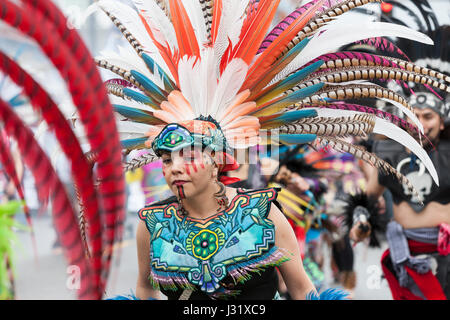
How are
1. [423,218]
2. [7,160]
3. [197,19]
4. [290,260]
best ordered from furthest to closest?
[423,218]
[197,19]
[290,260]
[7,160]

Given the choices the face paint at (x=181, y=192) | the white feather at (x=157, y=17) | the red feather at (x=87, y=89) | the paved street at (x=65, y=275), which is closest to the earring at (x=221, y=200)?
the face paint at (x=181, y=192)

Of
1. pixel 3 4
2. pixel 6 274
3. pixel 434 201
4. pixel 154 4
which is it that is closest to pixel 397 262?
pixel 434 201

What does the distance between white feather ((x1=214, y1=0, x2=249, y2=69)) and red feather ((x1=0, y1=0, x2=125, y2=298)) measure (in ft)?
3.27

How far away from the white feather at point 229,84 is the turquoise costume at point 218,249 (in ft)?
1.25

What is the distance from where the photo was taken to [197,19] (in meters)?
2.02

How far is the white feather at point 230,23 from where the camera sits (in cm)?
195

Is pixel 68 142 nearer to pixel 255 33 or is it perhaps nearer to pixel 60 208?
pixel 60 208

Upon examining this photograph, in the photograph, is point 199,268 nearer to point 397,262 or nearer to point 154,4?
point 154,4

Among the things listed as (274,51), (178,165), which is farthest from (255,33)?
(178,165)

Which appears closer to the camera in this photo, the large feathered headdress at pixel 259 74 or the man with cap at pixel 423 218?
the large feathered headdress at pixel 259 74

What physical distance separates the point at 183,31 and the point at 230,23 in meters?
0.19

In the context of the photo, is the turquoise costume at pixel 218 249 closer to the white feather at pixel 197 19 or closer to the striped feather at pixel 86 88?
the white feather at pixel 197 19

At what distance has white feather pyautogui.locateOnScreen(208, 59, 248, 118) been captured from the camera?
6.33ft
